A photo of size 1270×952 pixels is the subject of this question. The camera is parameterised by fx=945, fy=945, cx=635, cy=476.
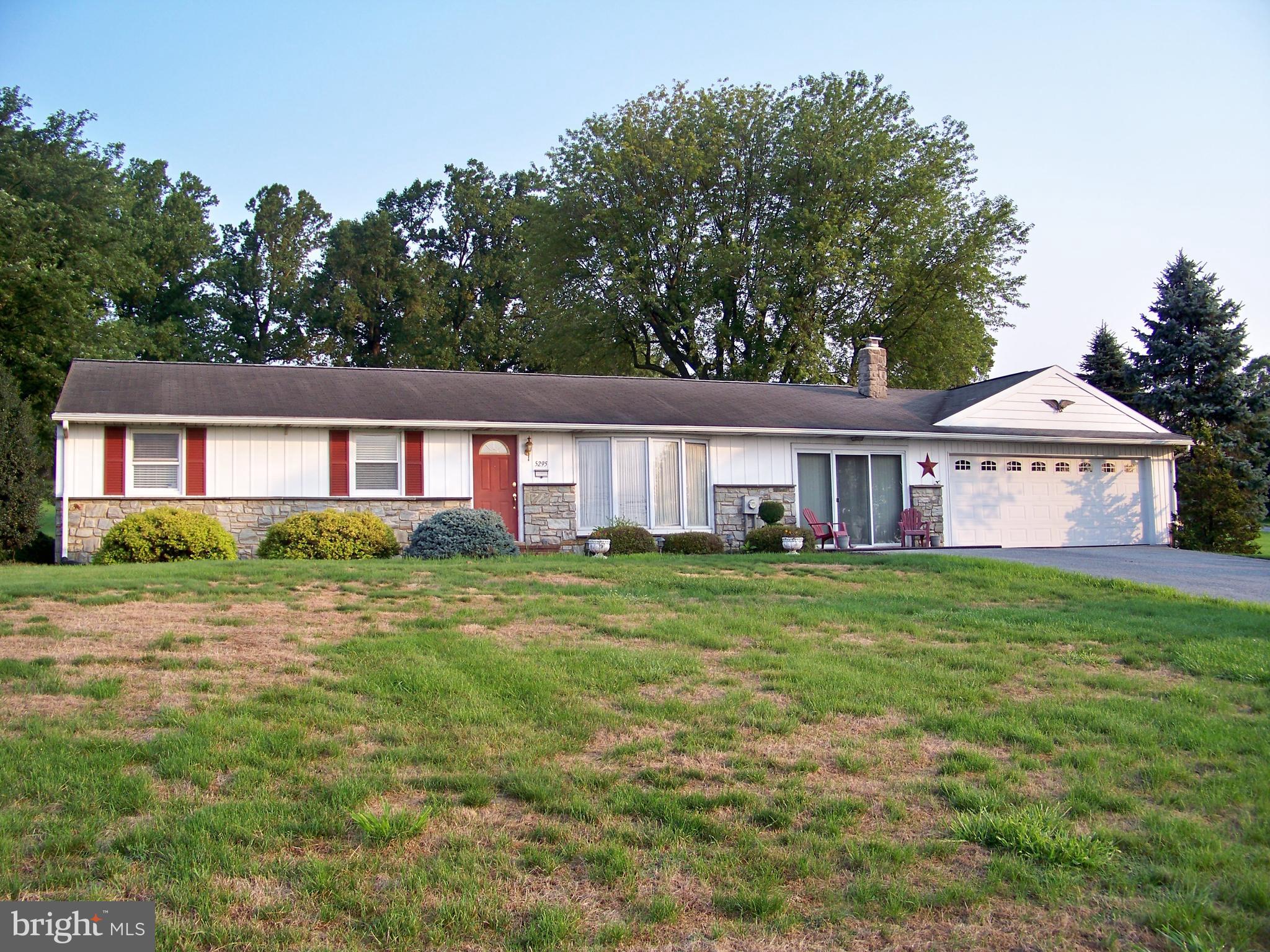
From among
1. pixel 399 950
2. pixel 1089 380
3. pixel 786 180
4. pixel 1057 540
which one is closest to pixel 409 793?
pixel 399 950

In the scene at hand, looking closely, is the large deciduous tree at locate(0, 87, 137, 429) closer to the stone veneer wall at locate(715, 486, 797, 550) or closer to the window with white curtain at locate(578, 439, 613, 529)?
the window with white curtain at locate(578, 439, 613, 529)

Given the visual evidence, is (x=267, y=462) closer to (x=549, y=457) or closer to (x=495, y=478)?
(x=495, y=478)

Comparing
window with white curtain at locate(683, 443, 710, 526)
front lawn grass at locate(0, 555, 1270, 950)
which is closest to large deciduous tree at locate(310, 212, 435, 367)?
window with white curtain at locate(683, 443, 710, 526)

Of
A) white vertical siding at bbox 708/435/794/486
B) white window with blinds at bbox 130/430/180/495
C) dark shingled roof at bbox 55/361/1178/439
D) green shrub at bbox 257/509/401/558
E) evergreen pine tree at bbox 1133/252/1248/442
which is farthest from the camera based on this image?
evergreen pine tree at bbox 1133/252/1248/442

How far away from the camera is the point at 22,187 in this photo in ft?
90.0

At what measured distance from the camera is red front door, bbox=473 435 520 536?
1738 cm

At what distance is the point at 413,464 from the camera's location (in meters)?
17.0

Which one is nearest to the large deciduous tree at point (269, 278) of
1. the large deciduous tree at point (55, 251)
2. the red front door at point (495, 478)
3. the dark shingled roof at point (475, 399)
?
the large deciduous tree at point (55, 251)

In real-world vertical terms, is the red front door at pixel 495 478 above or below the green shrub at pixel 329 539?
above

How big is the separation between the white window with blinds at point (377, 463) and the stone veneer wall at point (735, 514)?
20.2ft

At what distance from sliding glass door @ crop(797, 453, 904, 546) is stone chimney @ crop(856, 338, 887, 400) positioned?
3241 millimetres

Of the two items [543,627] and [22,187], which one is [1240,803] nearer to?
[543,627]

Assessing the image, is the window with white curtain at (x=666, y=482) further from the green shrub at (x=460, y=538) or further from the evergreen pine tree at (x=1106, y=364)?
the evergreen pine tree at (x=1106, y=364)

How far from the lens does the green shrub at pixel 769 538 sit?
17.4m
